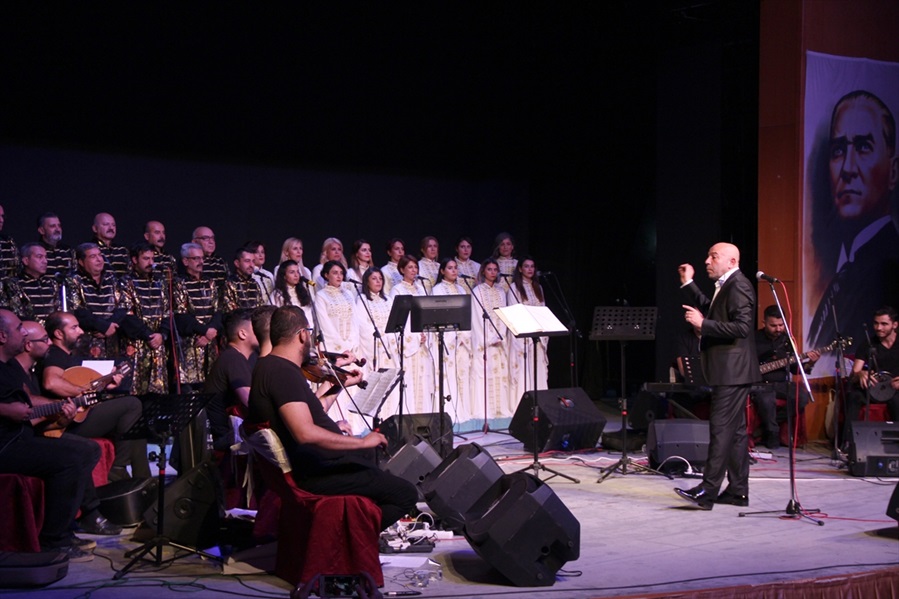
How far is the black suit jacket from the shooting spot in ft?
22.1

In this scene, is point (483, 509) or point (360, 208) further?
point (360, 208)

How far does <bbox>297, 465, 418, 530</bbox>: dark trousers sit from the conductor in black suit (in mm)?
2742

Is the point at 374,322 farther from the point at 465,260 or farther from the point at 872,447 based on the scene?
the point at 872,447

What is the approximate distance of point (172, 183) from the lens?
10.5m

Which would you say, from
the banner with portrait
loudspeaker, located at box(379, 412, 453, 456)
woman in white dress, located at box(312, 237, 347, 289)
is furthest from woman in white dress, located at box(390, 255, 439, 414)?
the banner with portrait

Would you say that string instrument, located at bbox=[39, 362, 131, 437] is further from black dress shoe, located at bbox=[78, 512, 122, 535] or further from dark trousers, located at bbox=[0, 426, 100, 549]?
black dress shoe, located at bbox=[78, 512, 122, 535]

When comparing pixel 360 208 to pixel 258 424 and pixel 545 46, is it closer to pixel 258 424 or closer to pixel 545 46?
pixel 545 46

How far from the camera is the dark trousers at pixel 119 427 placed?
6.65m

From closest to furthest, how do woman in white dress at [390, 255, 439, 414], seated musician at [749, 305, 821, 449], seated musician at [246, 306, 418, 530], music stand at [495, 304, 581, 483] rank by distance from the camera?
seated musician at [246, 306, 418, 530] → music stand at [495, 304, 581, 483] → seated musician at [749, 305, 821, 449] → woman in white dress at [390, 255, 439, 414]

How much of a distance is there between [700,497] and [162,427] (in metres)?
3.64

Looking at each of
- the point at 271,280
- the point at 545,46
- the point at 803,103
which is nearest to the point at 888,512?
the point at 803,103

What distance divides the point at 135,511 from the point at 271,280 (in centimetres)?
409

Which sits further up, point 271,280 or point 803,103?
point 803,103

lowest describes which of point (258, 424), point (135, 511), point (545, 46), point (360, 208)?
point (135, 511)
